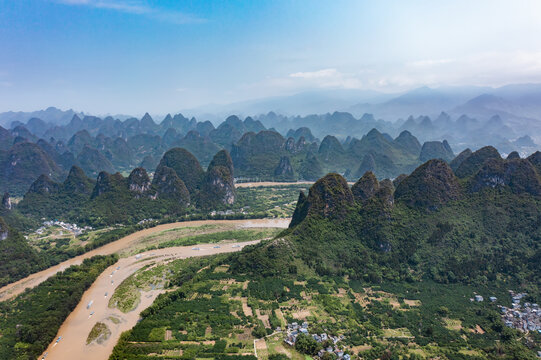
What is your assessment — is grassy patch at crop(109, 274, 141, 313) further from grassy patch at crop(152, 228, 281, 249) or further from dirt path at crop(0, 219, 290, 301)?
grassy patch at crop(152, 228, 281, 249)

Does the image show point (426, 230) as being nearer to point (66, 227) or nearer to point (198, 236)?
point (198, 236)

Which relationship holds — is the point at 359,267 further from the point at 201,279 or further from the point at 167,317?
the point at 167,317

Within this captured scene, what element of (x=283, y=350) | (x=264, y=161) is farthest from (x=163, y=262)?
(x=264, y=161)

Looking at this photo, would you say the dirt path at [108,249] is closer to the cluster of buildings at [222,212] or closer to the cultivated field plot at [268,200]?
the cluster of buildings at [222,212]

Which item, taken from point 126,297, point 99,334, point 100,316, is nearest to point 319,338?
point 99,334

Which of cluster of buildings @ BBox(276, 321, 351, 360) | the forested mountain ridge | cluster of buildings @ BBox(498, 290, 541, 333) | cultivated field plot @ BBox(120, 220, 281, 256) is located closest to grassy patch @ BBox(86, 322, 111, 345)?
the forested mountain ridge

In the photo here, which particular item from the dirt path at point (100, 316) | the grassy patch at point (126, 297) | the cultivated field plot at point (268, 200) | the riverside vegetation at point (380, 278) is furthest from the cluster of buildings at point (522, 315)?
the cultivated field plot at point (268, 200)
